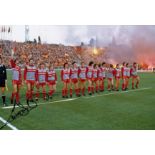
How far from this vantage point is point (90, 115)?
9.85 metres

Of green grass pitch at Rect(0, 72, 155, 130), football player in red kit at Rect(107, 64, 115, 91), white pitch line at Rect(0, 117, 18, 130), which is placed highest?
football player in red kit at Rect(107, 64, 115, 91)

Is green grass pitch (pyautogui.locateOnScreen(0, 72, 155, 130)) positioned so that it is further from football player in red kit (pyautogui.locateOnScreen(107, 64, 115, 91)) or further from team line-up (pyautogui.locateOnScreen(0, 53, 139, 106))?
football player in red kit (pyautogui.locateOnScreen(107, 64, 115, 91))

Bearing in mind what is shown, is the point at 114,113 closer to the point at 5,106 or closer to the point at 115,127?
the point at 115,127

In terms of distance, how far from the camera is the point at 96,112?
10.4 m

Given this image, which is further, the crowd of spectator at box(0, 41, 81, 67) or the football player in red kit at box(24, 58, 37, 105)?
the crowd of spectator at box(0, 41, 81, 67)

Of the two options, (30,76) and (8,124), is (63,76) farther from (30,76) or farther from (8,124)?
(8,124)

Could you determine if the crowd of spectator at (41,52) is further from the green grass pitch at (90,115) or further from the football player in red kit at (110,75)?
the green grass pitch at (90,115)

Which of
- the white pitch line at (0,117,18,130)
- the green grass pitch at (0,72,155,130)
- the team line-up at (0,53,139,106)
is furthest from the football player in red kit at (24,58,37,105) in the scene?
the white pitch line at (0,117,18,130)

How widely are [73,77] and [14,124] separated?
663 centimetres

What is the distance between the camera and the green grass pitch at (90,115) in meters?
8.40

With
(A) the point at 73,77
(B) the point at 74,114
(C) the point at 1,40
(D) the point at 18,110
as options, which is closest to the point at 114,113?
(B) the point at 74,114

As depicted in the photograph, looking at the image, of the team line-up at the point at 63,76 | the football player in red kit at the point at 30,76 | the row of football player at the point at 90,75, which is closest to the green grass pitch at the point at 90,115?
the football player in red kit at the point at 30,76

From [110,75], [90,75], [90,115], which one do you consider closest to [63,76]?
[90,75]

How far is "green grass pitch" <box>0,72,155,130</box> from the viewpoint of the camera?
27.6 ft
